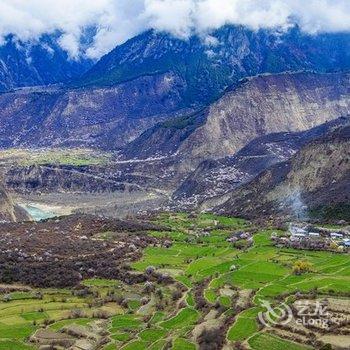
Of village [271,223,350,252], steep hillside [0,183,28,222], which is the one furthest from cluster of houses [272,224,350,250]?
steep hillside [0,183,28,222]

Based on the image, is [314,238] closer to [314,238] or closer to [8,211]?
[314,238]

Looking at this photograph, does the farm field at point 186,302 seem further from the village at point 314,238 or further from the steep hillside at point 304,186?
the steep hillside at point 304,186

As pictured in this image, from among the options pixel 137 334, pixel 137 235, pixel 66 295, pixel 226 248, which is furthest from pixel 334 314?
pixel 137 235

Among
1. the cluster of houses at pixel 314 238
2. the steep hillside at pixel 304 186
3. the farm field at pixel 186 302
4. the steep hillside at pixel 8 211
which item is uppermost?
the steep hillside at pixel 8 211

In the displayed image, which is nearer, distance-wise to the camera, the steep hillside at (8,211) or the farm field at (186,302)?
the farm field at (186,302)

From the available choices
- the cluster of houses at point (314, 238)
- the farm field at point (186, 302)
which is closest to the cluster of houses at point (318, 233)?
the cluster of houses at point (314, 238)

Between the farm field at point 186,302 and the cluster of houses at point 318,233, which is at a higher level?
the cluster of houses at point 318,233

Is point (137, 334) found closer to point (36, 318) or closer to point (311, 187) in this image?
point (36, 318)
